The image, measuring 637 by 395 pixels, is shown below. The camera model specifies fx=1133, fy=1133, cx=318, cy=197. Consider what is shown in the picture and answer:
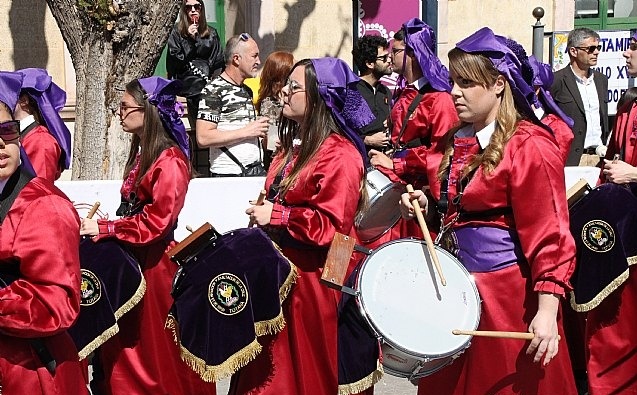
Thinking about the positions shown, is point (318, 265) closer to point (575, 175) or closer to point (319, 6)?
point (575, 175)

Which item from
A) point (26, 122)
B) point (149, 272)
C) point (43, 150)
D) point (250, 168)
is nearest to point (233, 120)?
point (250, 168)

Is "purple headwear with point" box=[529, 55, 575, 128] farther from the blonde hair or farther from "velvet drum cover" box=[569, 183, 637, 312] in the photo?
the blonde hair

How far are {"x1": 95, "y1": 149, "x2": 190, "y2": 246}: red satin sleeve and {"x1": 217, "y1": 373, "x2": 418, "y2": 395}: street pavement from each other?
1.54 m

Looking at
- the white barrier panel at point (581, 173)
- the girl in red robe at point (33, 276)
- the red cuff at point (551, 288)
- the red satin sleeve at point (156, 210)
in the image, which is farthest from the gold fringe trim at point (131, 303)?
the white barrier panel at point (581, 173)

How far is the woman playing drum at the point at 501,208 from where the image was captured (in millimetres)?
4004

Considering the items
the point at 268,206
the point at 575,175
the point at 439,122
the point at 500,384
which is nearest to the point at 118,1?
the point at 439,122

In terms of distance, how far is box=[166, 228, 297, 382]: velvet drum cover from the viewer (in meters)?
4.50

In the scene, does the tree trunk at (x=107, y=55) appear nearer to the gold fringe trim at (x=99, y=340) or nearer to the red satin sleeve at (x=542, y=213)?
the gold fringe trim at (x=99, y=340)

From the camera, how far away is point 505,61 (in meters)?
4.12

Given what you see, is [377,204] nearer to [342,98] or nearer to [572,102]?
[342,98]

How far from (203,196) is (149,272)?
225 cm

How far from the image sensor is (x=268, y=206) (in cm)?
466

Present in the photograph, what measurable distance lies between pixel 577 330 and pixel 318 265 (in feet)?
5.90

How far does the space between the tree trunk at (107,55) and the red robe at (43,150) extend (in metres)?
3.31
